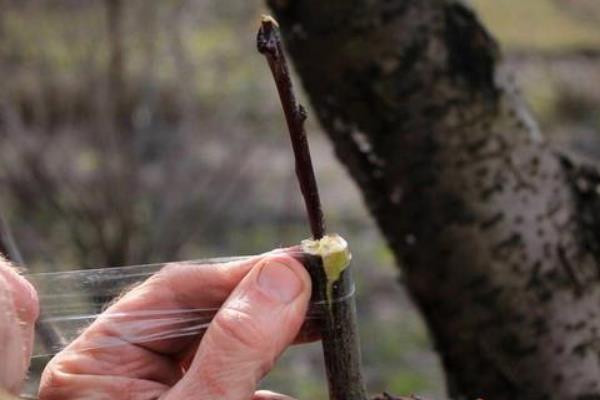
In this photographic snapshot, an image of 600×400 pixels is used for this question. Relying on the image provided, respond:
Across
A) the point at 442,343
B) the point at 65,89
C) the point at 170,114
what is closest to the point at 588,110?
the point at 170,114

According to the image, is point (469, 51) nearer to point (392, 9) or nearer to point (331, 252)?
point (392, 9)

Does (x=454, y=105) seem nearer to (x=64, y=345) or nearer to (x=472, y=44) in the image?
(x=472, y=44)

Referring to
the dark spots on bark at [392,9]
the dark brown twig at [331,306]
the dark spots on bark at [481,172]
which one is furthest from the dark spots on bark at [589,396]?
the dark brown twig at [331,306]

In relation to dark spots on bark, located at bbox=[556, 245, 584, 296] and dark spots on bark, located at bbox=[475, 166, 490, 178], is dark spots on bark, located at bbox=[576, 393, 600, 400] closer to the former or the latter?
dark spots on bark, located at bbox=[556, 245, 584, 296]

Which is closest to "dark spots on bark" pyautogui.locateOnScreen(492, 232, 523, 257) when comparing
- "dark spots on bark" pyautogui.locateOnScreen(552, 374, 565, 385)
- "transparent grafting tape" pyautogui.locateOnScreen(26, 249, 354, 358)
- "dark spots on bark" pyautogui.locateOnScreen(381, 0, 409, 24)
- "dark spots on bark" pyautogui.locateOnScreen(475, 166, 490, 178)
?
"dark spots on bark" pyautogui.locateOnScreen(475, 166, 490, 178)

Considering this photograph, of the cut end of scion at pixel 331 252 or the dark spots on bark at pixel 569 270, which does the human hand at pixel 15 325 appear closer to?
the cut end of scion at pixel 331 252

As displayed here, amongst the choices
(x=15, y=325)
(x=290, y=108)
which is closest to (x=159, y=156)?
(x=15, y=325)
